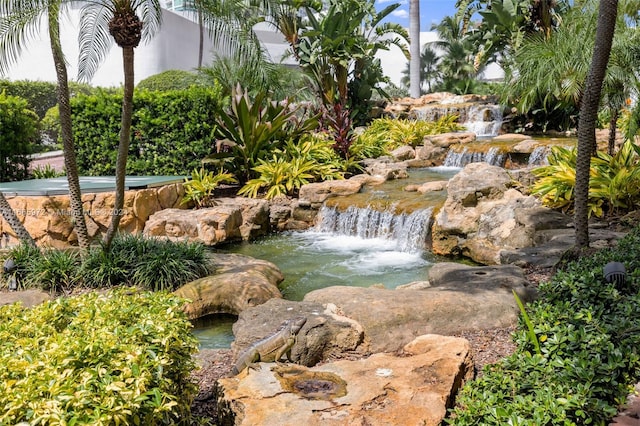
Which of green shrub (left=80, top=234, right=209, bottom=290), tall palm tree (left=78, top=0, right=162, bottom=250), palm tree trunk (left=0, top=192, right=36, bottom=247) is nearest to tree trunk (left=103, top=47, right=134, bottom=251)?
tall palm tree (left=78, top=0, right=162, bottom=250)

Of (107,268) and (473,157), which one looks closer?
(107,268)

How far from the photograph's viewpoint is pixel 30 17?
586 cm

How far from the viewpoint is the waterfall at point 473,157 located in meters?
14.1

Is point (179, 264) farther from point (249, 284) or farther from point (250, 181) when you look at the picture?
point (250, 181)

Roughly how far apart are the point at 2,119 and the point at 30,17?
6939 millimetres

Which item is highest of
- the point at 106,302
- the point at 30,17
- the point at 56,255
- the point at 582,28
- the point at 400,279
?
the point at 582,28

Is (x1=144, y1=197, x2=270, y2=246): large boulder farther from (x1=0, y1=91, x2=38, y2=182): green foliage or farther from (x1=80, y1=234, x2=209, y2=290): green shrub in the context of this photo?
(x1=0, y1=91, x2=38, y2=182): green foliage

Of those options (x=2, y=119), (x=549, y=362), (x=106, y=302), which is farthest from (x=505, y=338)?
(x=2, y=119)

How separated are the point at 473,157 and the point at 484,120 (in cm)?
633

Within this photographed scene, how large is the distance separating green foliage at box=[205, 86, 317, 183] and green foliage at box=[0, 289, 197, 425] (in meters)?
9.18

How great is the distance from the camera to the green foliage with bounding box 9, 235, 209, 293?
6691 mm

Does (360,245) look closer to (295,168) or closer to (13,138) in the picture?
(295,168)

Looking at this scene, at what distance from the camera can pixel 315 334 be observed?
436cm

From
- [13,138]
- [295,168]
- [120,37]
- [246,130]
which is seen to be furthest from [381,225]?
[13,138]
